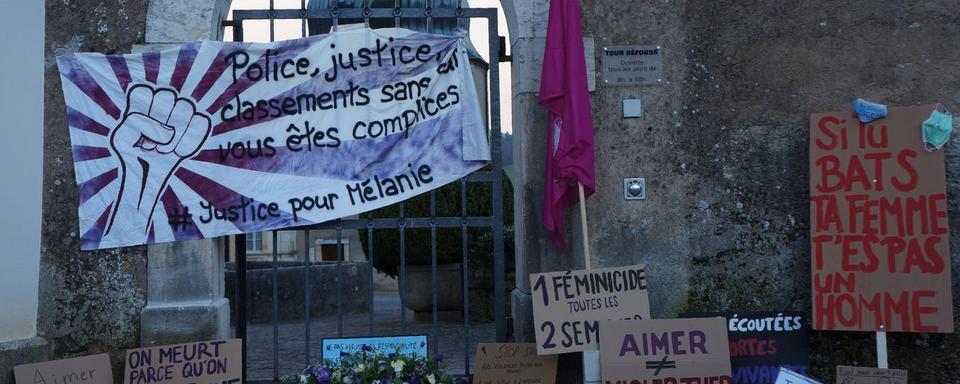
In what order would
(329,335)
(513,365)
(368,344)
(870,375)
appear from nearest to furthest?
1. (870,375)
2. (368,344)
3. (513,365)
4. (329,335)

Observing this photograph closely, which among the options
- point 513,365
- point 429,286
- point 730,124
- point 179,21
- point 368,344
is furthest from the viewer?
point 429,286

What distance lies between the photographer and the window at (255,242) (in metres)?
25.7

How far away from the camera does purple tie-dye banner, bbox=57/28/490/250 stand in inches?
194

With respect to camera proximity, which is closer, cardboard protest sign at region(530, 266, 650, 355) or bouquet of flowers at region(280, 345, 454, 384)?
bouquet of flowers at region(280, 345, 454, 384)

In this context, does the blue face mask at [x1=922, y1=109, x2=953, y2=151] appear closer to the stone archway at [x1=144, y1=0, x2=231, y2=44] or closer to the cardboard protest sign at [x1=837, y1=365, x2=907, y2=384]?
the cardboard protest sign at [x1=837, y1=365, x2=907, y2=384]

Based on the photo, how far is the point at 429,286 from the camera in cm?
885

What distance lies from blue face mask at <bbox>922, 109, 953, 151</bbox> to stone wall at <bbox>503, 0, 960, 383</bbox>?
41 cm

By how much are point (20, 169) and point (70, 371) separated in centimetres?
109

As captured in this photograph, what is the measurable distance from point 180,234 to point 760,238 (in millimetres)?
3144

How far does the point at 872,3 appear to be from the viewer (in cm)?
513

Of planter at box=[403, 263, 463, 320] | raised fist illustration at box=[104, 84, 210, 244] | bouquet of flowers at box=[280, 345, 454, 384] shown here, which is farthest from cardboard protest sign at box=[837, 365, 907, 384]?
planter at box=[403, 263, 463, 320]

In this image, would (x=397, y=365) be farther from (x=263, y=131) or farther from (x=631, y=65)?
(x=631, y=65)

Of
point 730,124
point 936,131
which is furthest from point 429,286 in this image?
point 936,131

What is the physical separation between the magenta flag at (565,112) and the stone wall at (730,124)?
0.18 meters
